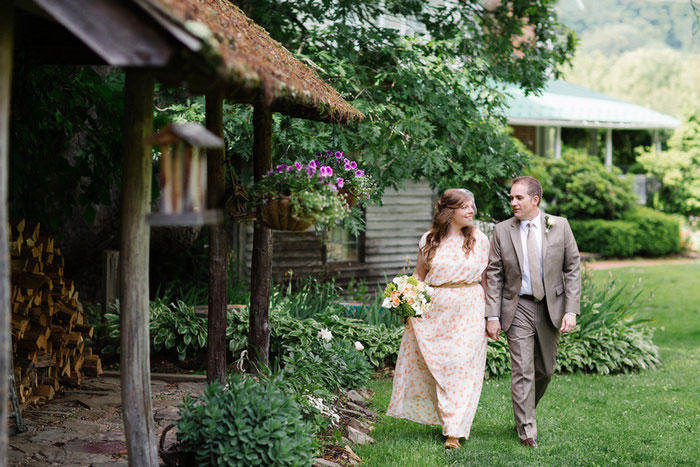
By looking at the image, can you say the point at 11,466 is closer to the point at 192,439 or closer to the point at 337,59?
the point at 192,439

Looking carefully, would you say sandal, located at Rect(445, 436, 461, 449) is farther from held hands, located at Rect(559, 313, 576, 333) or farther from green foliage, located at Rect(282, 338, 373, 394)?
held hands, located at Rect(559, 313, 576, 333)

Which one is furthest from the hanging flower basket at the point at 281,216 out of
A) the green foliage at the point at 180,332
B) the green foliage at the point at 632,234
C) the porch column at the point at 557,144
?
the porch column at the point at 557,144

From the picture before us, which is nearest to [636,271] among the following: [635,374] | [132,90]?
[635,374]

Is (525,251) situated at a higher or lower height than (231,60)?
lower

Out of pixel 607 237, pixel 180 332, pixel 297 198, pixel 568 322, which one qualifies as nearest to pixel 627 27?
pixel 607 237

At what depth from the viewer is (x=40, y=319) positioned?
21.0 ft

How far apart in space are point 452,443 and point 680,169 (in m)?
21.6

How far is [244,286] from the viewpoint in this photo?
35.0 ft

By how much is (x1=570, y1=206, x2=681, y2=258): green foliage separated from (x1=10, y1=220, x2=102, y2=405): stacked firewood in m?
16.1

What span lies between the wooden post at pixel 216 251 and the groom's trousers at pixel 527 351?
2178 mm

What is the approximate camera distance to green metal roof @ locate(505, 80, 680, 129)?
21.1 meters

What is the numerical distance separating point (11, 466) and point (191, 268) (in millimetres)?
6543

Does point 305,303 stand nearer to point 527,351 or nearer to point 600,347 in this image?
point 600,347

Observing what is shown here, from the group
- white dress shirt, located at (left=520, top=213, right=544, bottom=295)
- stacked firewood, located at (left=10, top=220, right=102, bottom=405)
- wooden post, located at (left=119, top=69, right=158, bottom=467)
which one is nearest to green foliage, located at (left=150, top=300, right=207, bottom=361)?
stacked firewood, located at (left=10, top=220, right=102, bottom=405)
